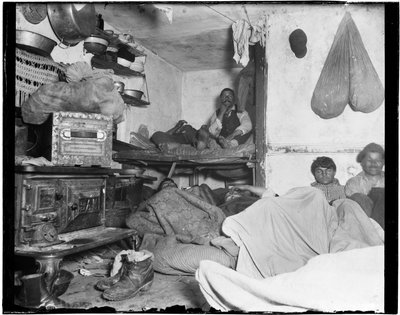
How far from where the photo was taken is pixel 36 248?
2.93 metres

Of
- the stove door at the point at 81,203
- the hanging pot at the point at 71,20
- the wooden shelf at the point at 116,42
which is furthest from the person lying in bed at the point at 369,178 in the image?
the hanging pot at the point at 71,20

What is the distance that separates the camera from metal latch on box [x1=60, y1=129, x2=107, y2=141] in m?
3.41

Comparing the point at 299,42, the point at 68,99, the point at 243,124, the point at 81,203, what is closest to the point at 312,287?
the point at 81,203

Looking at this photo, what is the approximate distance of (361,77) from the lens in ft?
15.4

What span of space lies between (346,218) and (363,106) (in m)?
1.91

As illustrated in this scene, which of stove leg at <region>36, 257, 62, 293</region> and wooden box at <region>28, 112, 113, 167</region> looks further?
wooden box at <region>28, 112, 113, 167</region>

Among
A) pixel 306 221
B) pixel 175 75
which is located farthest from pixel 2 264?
pixel 175 75

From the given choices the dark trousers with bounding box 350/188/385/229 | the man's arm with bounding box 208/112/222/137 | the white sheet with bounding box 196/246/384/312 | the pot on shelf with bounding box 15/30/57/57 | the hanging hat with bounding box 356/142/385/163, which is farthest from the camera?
the man's arm with bounding box 208/112/222/137

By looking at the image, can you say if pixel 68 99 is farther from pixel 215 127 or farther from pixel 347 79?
pixel 215 127

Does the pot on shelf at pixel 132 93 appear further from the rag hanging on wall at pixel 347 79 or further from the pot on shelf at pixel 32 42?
the rag hanging on wall at pixel 347 79

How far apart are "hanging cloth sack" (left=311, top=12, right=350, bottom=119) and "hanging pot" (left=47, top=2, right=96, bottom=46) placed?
9.87ft

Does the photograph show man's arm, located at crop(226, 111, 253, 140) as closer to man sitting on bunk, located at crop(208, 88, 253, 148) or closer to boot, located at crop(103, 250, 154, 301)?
man sitting on bunk, located at crop(208, 88, 253, 148)

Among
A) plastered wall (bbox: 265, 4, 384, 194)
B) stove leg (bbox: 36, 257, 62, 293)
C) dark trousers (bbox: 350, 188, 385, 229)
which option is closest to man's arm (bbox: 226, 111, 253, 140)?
plastered wall (bbox: 265, 4, 384, 194)

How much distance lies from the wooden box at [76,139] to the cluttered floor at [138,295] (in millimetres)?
946
